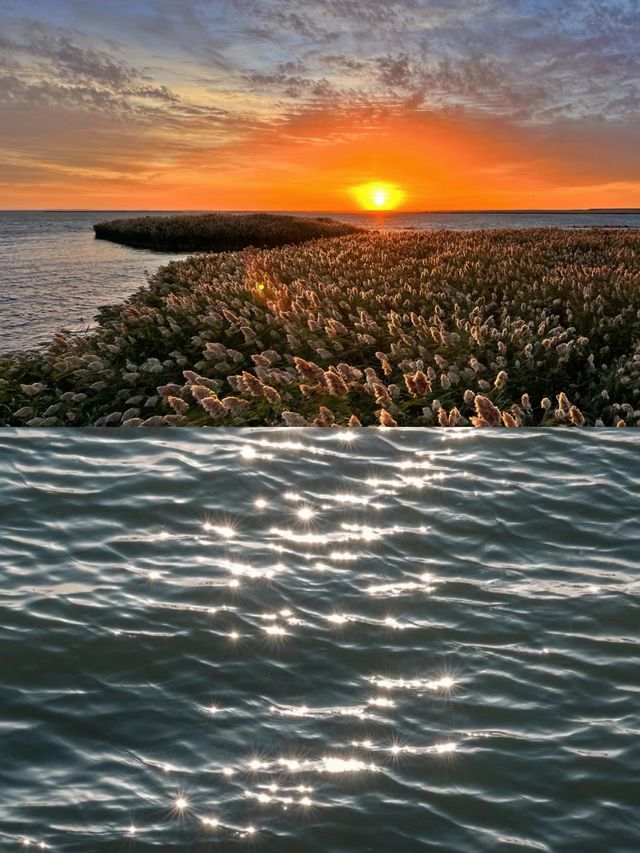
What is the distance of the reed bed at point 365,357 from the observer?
9.81 m

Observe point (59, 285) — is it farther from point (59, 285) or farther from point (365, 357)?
point (365, 357)

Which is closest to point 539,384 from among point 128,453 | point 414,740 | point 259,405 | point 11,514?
point 259,405

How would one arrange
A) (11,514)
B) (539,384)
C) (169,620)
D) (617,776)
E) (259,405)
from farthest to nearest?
(539,384), (259,405), (11,514), (169,620), (617,776)

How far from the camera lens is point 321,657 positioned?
448 cm

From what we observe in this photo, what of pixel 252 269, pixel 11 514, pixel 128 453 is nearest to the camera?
pixel 11 514

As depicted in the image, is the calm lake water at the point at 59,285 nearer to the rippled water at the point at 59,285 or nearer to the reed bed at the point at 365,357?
the rippled water at the point at 59,285

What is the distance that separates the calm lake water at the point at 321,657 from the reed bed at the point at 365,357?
2.06 m

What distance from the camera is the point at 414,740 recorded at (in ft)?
12.3

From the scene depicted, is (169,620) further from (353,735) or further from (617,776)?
(617,776)

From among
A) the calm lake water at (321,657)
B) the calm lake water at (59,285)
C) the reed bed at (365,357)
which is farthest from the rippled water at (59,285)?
the calm lake water at (321,657)

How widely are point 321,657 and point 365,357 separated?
8.80m

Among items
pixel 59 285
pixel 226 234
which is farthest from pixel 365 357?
pixel 226 234

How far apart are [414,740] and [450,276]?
16.0 metres

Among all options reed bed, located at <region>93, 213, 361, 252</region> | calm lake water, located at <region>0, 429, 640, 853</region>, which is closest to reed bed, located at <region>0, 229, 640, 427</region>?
calm lake water, located at <region>0, 429, 640, 853</region>
